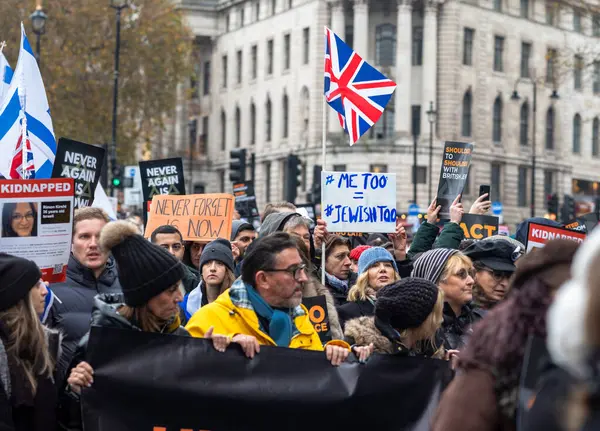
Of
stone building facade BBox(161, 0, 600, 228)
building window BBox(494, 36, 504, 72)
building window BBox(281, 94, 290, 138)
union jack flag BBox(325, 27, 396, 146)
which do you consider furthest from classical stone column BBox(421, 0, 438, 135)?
union jack flag BBox(325, 27, 396, 146)

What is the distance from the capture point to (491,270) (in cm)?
711

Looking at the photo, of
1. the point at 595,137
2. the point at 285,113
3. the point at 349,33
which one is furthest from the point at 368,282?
the point at 595,137

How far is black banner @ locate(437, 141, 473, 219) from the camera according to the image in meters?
10.2

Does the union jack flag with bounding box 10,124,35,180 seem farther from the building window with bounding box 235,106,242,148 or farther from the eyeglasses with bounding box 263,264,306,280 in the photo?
the building window with bounding box 235,106,242,148

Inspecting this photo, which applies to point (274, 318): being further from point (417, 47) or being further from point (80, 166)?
point (417, 47)

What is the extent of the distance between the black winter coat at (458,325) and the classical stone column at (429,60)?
60131 millimetres

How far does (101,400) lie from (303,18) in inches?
2575

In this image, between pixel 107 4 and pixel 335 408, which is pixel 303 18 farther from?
pixel 335 408

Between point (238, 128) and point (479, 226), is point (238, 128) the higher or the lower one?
the higher one

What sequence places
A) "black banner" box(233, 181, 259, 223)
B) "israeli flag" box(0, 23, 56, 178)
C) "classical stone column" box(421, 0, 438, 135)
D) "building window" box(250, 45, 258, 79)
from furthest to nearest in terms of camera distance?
"building window" box(250, 45, 258, 79)
"classical stone column" box(421, 0, 438, 135)
"black banner" box(233, 181, 259, 223)
"israeli flag" box(0, 23, 56, 178)

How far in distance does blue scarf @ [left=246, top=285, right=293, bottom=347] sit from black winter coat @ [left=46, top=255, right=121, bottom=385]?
2.69 ft

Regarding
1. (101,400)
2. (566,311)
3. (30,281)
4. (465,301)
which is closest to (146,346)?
(101,400)

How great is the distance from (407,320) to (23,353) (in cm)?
184

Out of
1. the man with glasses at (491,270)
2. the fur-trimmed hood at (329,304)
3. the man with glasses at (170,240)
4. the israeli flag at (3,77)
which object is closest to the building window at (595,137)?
the israeli flag at (3,77)
